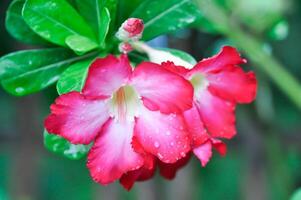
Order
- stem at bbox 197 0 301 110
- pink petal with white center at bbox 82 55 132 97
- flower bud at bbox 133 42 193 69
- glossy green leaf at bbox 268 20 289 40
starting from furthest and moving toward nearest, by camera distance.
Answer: glossy green leaf at bbox 268 20 289 40 → stem at bbox 197 0 301 110 → flower bud at bbox 133 42 193 69 → pink petal with white center at bbox 82 55 132 97

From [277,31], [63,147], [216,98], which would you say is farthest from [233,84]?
[277,31]

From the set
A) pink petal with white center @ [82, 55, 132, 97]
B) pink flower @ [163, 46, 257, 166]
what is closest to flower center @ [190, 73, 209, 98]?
pink flower @ [163, 46, 257, 166]

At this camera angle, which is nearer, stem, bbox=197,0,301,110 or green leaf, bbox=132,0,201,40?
green leaf, bbox=132,0,201,40

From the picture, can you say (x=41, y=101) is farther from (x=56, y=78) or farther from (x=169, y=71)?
(x=169, y=71)

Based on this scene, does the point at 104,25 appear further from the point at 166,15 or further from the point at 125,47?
the point at 166,15

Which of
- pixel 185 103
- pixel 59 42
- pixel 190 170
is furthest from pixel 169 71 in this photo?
pixel 190 170

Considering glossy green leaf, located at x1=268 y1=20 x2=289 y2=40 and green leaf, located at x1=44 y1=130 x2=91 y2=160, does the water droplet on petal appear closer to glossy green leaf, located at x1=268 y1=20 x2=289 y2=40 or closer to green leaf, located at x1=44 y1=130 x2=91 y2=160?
green leaf, located at x1=44 y1=130 x2=91 y2=160
